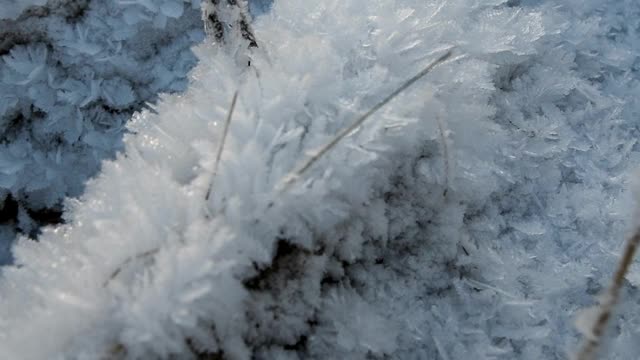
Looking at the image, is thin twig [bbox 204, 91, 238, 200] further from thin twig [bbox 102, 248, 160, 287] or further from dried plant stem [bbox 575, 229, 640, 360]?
dried plant stem [bbox 575, 229, 640, 360]

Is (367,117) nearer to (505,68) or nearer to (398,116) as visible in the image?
(398,116)

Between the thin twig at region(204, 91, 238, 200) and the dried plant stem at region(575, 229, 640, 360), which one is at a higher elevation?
the thin twig at region(204, 91, 238, 200)

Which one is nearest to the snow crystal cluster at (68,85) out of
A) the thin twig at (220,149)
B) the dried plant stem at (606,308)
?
the thin twig at (220,149)

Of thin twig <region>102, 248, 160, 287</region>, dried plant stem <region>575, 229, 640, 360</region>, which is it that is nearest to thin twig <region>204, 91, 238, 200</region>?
thin twig <region>102, 248, 160, 287</region>

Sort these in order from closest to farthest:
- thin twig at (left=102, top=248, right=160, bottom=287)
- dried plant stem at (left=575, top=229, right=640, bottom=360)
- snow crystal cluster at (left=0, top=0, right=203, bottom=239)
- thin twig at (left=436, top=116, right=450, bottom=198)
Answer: dried plant stem at (left=575, top=229, right=640, bottom=360) < thin twig at (left=102, top=248, right=160, bottom=287) < thin twig at (left=436, top=116, right=450, bottom=198) < snow crystal cluster at (left=0, top=0, right=203, bottom=239)

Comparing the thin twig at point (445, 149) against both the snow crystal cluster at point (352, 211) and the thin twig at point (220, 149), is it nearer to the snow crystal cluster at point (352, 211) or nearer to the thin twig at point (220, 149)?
the snow crystal cluster at point (352, 211)

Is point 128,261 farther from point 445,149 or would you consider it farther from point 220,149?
point 445,149

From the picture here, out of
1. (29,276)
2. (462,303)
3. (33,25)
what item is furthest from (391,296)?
(33,25)

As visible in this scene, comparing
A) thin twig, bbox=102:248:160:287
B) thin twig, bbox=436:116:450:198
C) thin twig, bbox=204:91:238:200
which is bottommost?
thin twig, bbox=436:116:450:198
